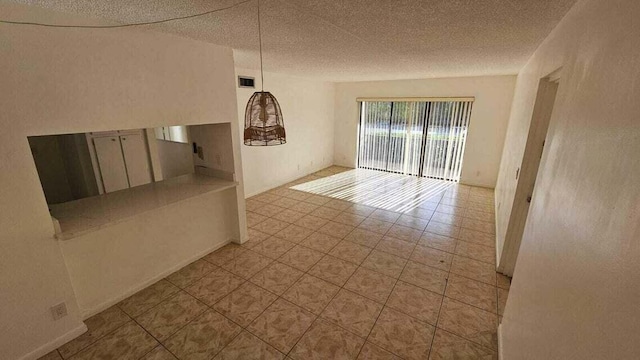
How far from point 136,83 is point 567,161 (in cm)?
294

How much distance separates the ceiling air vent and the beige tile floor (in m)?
2.44

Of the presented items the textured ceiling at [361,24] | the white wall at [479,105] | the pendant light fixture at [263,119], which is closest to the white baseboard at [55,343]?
the pendant light fixture at [263,119]

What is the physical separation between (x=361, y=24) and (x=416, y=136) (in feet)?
15.6

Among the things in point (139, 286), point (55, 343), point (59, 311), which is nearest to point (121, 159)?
point (139, 286)

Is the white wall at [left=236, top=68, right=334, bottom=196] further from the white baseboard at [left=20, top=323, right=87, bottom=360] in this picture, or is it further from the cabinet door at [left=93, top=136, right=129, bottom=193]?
the white baseboard at [left=20, top=323, right=87, bottom=360]

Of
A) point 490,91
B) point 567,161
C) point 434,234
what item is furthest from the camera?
point 490,91

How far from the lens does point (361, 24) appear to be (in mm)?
1985

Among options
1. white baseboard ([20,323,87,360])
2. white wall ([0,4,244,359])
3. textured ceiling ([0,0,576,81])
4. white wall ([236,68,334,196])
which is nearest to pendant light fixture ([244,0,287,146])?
textured ceiling ([0,0,576,81])

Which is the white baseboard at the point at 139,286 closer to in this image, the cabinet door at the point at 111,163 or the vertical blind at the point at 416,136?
the cabinet door at the point at 111,163

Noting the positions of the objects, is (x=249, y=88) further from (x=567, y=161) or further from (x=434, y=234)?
(x=567, y=161)

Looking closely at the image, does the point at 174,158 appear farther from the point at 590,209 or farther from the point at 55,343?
the point at 590,209

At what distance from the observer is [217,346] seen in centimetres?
203

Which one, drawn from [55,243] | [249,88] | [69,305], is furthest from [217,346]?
[249,88]

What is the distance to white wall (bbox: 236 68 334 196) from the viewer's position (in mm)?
5109
